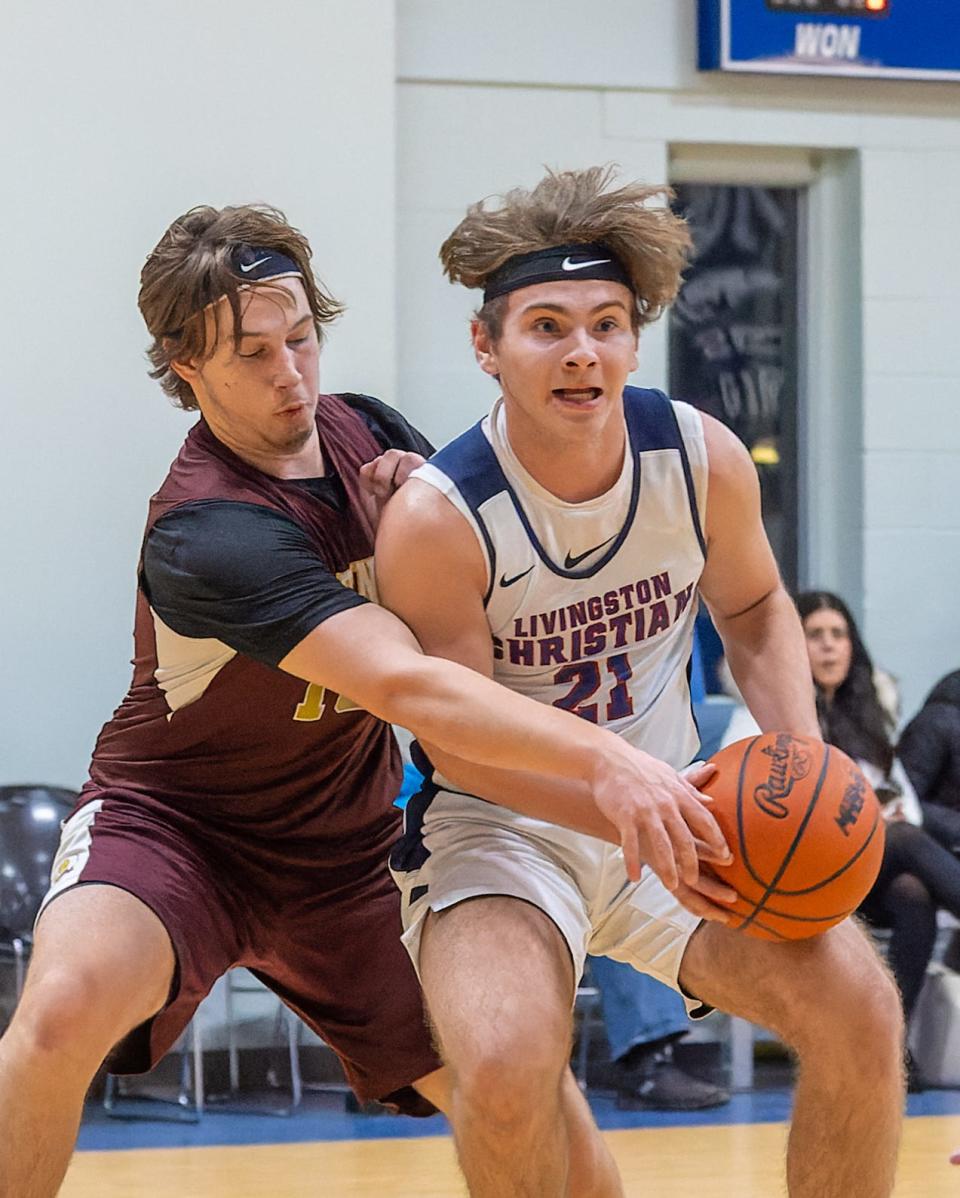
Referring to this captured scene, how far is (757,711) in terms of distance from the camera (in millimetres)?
3391

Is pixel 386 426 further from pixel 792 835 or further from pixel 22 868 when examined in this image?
pixel 22 868

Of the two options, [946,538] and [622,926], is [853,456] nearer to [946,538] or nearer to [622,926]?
[946,538]

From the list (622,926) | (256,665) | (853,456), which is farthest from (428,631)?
(853,456)

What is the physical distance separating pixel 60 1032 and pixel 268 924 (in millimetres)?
572

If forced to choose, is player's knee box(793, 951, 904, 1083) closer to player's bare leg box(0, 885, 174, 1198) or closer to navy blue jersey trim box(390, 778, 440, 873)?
navy blue jersey trim box(390, 778, 440, 873)

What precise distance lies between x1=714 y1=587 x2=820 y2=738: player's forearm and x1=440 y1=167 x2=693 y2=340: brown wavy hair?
601mm

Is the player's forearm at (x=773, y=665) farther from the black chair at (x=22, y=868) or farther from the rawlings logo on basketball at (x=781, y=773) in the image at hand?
the black chair at (x=22, y=868)

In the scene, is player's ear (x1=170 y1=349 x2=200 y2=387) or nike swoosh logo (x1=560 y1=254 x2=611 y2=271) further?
player's ear (x1=170 y1=349 x2=200 y2=387)

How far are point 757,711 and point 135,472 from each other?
11.0ft

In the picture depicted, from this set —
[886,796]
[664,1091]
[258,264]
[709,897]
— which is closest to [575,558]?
[709,897]

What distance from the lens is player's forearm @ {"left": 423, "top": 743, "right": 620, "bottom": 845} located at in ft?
10.0

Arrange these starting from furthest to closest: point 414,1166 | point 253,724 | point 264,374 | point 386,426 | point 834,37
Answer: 1. point 834,37
2. point 414,1166
3. point 386,426
4. point 253,724
5. point 264,374

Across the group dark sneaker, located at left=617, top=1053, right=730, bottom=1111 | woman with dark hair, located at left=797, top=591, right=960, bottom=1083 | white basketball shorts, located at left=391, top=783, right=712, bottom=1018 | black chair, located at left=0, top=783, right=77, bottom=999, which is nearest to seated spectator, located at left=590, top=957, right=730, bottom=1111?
dark sneaker, located at left=617, top=1053, right=730, bottom=1111

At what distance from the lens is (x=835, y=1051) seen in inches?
117
